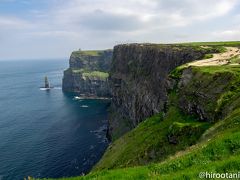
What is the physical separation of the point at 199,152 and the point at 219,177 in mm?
4653

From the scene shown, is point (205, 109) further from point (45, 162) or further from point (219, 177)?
point (45, 162)

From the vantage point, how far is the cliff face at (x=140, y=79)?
4401 inches

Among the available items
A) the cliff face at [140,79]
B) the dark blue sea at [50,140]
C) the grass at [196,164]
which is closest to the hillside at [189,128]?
the grass at [196,164]

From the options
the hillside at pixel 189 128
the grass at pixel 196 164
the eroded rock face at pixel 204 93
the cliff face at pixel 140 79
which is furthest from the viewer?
the cliff face at pixel 140 79

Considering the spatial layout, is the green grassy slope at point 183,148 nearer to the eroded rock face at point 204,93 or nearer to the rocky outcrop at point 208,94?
the rocky outcrop at point 208,94

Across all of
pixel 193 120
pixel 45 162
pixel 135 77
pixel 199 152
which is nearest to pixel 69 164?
pixel 45 162

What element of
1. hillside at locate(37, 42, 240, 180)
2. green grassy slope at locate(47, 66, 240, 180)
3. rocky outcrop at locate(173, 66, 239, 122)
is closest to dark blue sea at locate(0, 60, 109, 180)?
hillside at locate(37, 42, 240, 180)

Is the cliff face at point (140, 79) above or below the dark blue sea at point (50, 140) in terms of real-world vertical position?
above

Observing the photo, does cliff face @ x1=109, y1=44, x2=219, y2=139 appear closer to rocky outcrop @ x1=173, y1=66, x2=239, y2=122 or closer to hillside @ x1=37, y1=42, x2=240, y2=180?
hillside @ x1=37, y1=42, x2=240, y2=180

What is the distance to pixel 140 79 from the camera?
140 m

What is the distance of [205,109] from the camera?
42.8 meters

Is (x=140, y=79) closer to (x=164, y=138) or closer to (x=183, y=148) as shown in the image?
(x=164, y=138)

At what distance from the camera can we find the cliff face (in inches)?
4401

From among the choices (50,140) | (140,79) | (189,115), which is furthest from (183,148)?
(140,79)
